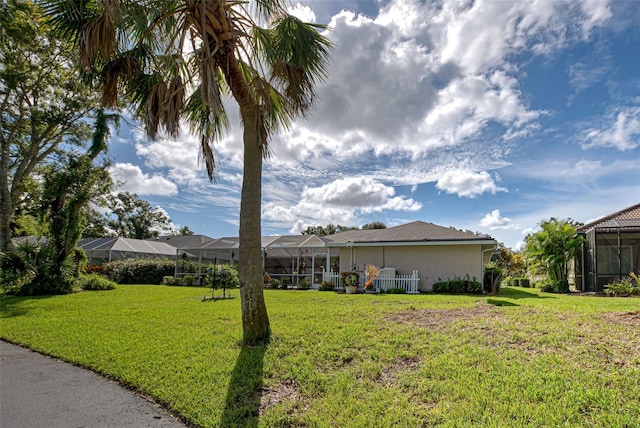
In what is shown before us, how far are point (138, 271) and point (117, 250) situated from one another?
5.72 meters

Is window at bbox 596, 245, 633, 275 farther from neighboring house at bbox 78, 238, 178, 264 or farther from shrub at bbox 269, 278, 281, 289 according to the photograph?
neighboring house at bbox 78, 238, 178, 264

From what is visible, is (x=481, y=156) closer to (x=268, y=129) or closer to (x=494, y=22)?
(x=494, y=22)

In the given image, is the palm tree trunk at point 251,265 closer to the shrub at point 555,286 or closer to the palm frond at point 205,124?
the palm frond at point 205,124

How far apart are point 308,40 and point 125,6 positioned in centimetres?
315

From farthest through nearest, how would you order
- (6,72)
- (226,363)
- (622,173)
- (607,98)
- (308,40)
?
(6,72)
(622,173)
(607,98)
(308,40)
(226,363)

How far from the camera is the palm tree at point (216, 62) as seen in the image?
19.0 feet

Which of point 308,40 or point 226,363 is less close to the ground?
point 308,40

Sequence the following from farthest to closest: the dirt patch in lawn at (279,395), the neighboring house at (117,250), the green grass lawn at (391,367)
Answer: the neighboring house at (117,250)
the dirt patch in lawn at (279,395)
the green grass lawn at (391,367)

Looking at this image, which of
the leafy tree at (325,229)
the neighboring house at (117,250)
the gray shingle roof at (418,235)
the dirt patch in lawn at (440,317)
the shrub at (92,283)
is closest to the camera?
the dirt patch in lawn at (440,317)

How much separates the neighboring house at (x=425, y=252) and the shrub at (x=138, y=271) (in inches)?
535

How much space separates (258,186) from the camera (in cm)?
625

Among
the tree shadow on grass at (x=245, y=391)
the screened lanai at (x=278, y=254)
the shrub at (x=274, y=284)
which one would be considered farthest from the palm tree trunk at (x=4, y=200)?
the tree shadow on grass at (x=245, y=391)

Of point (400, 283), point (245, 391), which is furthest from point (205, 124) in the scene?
point (400, 283)

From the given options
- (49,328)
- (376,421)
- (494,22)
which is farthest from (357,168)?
(376,421)
